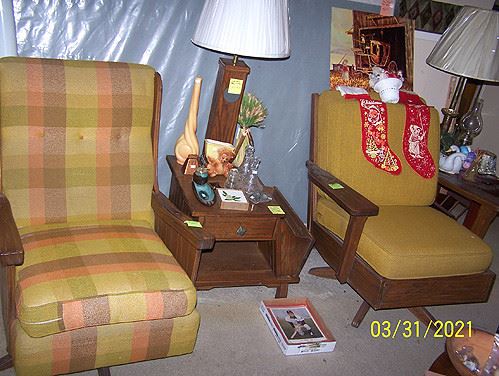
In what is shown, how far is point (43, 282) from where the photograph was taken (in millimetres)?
1460

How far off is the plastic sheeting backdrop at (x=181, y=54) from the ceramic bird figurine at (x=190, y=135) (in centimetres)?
17

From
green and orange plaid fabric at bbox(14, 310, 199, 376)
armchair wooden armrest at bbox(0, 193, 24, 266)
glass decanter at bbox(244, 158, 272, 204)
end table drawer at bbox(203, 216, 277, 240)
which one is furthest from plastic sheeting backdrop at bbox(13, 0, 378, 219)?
green and orange plaid fabric at bbox(14, 310, 199, 376)

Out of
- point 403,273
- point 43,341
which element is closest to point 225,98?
point 403,273

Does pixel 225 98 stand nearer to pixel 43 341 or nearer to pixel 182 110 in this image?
pixel 182 110

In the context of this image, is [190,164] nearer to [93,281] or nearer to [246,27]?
[246,27]

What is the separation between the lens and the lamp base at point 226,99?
212 cm

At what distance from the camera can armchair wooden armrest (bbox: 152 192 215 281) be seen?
1.70 metres

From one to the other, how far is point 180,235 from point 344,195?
0.73 metres

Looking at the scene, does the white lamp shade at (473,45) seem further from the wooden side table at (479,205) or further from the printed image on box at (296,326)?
the printed image on box at (296,326)

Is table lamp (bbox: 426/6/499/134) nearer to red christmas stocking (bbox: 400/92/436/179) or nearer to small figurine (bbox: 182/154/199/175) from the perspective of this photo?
red christmas stocking (bbox: 400/92/436/179)

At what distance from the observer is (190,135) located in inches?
86.6

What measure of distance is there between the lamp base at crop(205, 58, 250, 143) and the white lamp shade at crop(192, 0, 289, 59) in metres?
0.21

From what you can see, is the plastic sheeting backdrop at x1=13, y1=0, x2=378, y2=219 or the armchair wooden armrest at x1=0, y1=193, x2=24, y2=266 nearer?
the armchair wooden armrest at x1=0, y1=193, x2=24, y2=266

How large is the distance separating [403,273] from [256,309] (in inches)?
26.2
